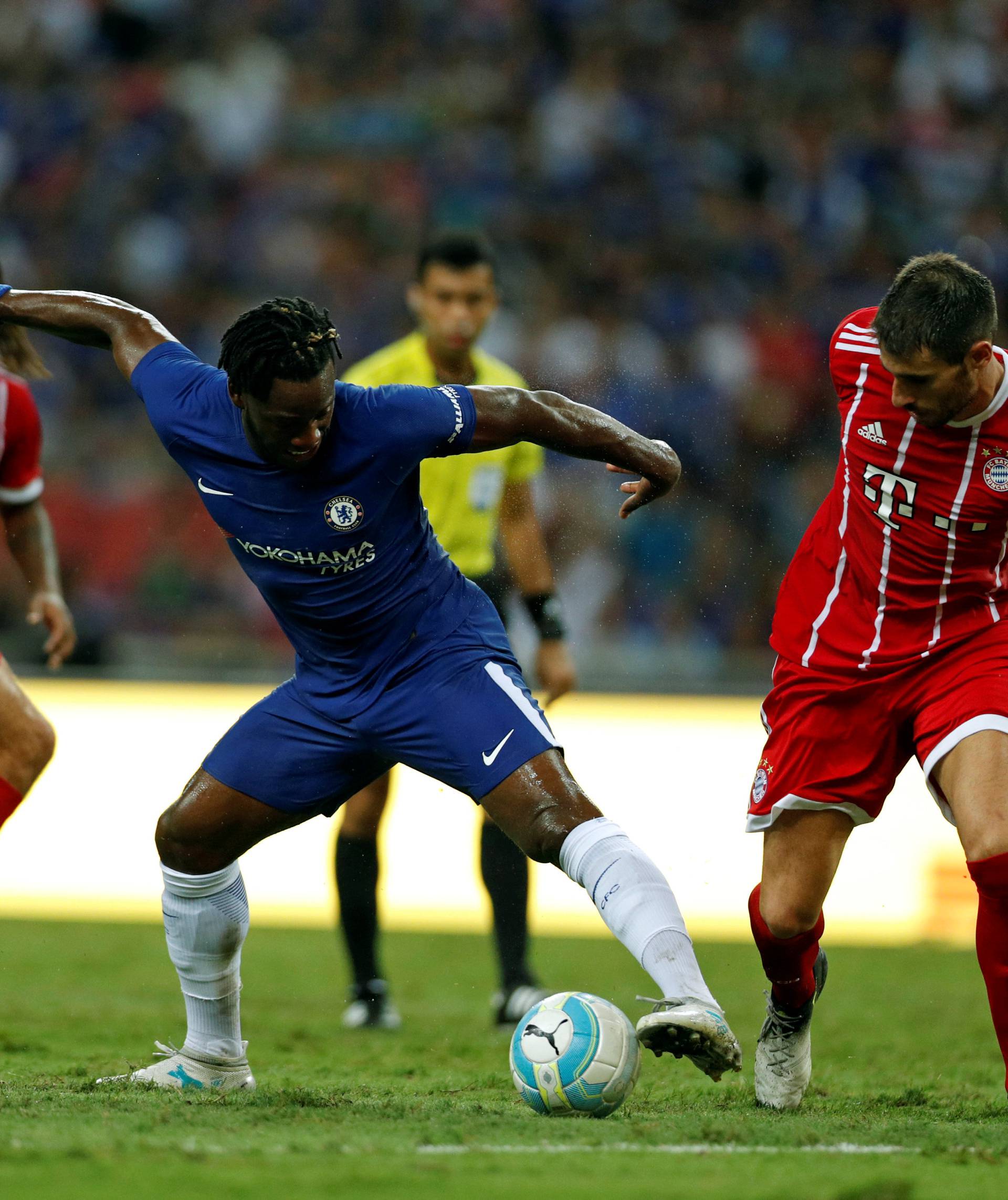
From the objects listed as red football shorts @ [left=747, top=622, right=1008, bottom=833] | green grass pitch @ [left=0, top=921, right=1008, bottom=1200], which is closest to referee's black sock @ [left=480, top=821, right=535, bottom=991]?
green grass pitch @ [left=0, top=921, right=1008, bottom=1200]

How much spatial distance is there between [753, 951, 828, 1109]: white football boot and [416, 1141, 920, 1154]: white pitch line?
745 mm

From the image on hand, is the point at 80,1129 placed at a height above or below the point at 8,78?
below

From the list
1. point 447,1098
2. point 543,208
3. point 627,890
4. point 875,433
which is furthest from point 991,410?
point 543,208

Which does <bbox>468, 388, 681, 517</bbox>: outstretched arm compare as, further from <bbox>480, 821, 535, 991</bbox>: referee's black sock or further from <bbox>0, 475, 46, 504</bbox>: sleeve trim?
<bbox>0, 475, 46, 504</bbox>: sleeve trim

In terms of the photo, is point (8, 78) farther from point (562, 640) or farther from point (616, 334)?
point (562, 640)

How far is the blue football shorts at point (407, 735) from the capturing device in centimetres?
400

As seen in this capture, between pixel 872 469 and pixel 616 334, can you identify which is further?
pixel 616 334

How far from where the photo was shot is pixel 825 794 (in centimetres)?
416

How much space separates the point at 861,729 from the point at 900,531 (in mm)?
514

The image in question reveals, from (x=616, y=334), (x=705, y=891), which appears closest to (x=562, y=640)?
(x=705, y=891)

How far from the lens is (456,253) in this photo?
604 centimetres

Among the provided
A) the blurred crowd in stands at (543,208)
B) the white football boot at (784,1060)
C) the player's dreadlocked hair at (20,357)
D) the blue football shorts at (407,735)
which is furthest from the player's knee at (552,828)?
the blurred crowd in stands at (543,208)

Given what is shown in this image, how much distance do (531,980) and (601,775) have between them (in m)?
2.66

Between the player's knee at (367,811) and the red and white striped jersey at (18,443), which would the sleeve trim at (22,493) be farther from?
the player's knee at (367,811)
